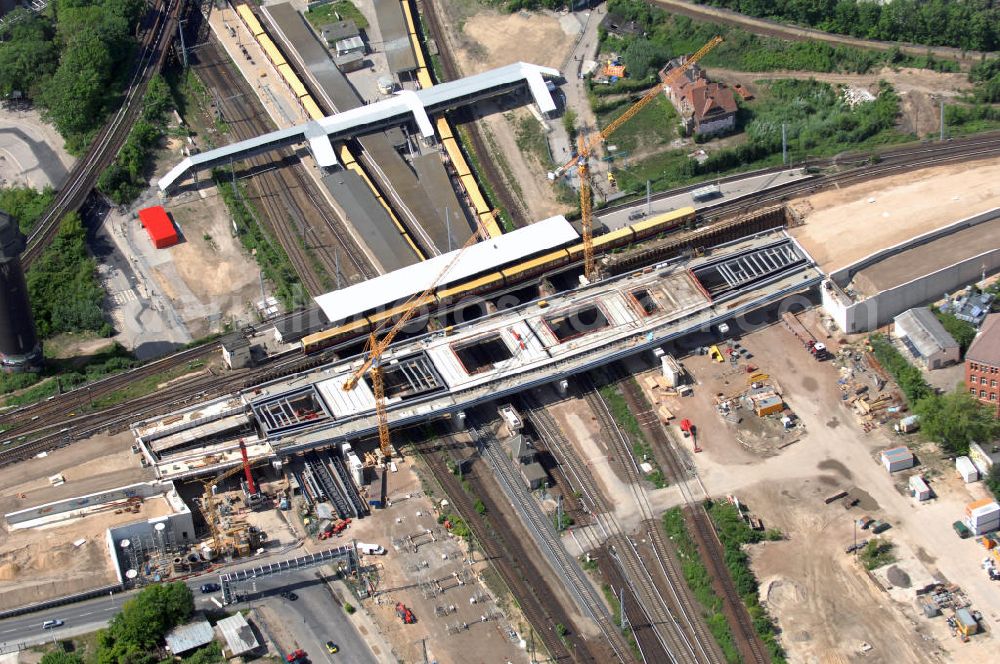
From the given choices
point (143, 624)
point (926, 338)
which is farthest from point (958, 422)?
point (143, 624)

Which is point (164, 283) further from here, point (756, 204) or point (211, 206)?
point (756, 204)

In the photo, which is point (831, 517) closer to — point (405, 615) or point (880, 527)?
point (880, 527)

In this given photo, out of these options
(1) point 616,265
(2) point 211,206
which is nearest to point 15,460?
(2) point 211,206

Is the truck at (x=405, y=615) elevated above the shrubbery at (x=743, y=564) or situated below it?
above

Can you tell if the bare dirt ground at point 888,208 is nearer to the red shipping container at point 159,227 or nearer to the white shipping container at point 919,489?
the white shipping container at point 919,489

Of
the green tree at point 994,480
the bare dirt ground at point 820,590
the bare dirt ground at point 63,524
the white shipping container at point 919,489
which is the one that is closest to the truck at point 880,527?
the bare dirt ground at point 820,590

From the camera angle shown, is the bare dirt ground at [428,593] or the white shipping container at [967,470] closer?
the bare dirt ground at [428,593]
